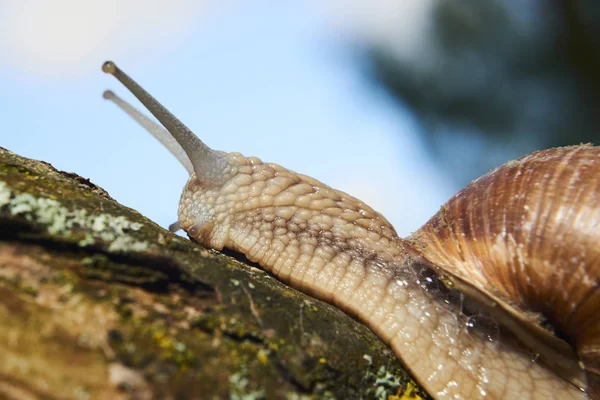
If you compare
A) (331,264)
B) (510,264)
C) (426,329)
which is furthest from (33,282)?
(510,264)

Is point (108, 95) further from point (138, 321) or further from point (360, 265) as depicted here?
point (138, 321)

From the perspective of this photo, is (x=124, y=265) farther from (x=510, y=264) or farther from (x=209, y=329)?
(x=510, y=264)

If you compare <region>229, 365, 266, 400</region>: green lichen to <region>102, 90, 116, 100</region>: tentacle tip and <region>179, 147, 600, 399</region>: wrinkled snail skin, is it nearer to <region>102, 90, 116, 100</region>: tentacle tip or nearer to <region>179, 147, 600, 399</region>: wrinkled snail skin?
<region>179, 147, 600, 399</region>: wrinkled snail skin

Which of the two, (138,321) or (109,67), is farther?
(109,67)

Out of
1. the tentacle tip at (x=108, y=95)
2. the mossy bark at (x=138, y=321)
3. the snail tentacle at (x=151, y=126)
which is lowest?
the mossy bark at (x=138, y=321)

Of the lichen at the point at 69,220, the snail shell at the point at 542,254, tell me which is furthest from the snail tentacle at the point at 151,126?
the snail shell at the point at 542,254

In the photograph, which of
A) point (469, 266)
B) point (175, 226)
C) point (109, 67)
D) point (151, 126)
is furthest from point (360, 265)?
point (151, 126)

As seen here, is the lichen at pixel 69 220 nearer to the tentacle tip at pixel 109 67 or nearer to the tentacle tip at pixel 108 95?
the tentacle tip at pixel 109 67
